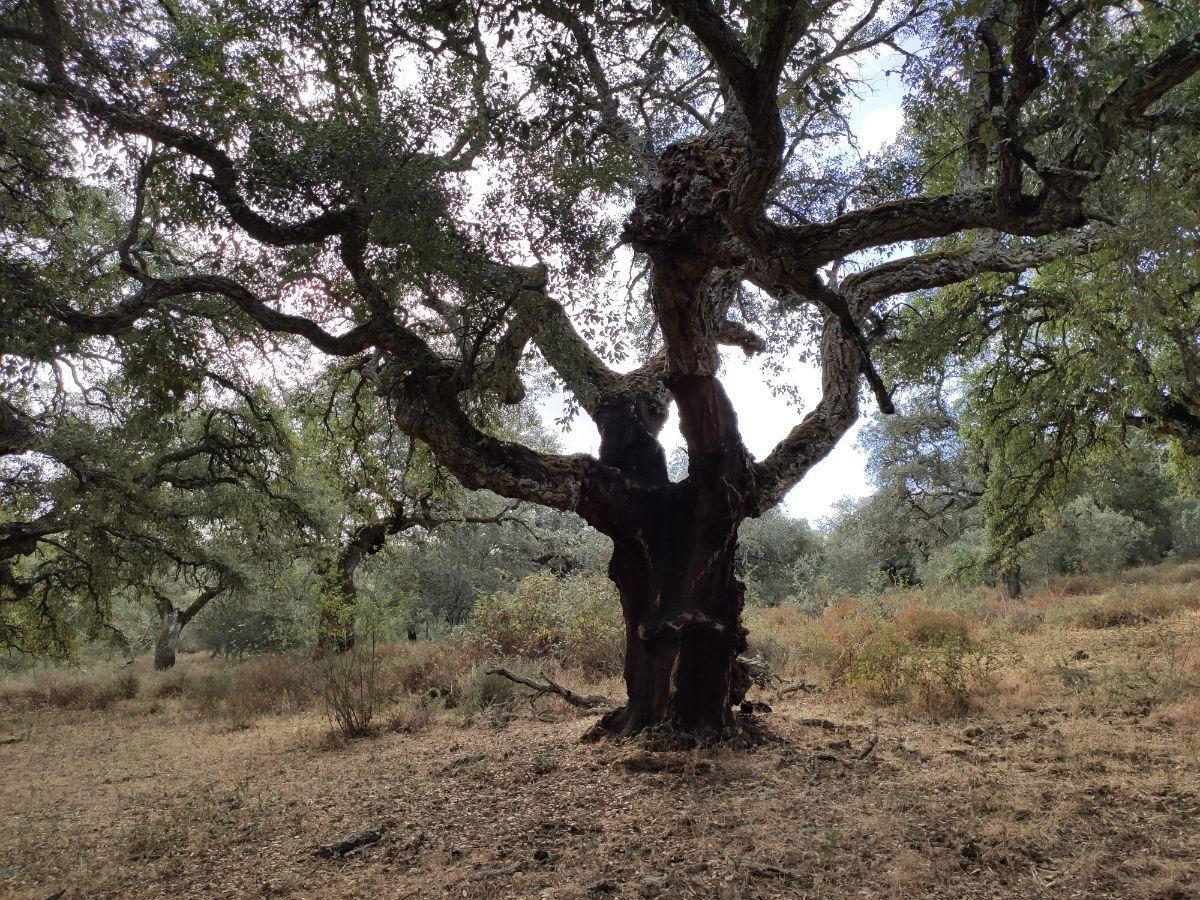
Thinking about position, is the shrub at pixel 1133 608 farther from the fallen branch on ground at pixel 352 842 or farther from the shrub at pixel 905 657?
the fallen branch on ground at pixel 352 842

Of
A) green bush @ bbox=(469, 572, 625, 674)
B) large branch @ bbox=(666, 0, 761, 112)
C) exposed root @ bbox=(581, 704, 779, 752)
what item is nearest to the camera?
large branch @ bbox=(666, 0, 761, 112)

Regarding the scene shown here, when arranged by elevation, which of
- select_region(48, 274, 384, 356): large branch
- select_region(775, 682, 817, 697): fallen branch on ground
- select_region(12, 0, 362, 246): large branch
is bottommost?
select_region(775, 682, 817, 697): fallen branch on ground

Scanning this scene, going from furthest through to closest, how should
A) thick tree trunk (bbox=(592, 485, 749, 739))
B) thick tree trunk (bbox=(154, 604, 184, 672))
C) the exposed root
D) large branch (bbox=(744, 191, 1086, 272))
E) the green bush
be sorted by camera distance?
thick tree trunk (bbox=(154, 604, 184, 672)) < the green bush < thick tree trunk (bbox=(592, 485, 749, 739)) < the exposed root < large branch (bbox=(744, 191, 1086, 272))

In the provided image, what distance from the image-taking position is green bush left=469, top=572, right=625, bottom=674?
445 inches

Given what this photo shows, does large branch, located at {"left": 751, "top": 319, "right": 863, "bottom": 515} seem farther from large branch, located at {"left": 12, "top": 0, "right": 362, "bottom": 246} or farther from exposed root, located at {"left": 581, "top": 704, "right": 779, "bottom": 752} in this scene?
large branch, located at {"left": 12, "top": 0, "right": 362, "bottom": 246}

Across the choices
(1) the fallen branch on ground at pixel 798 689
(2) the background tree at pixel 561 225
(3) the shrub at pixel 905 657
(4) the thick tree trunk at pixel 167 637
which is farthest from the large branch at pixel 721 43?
(4) the thick tree trunk at pixel 167 637

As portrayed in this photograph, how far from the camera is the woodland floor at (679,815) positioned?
11.2 ft

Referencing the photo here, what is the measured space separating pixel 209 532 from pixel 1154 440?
16583 millimetres

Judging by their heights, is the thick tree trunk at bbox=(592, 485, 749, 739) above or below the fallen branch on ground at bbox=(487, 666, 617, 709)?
above

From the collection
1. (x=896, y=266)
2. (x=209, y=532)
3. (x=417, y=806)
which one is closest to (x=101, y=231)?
(x=209, y=532)

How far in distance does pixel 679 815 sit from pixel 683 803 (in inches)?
8.5

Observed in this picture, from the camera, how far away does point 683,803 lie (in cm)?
448

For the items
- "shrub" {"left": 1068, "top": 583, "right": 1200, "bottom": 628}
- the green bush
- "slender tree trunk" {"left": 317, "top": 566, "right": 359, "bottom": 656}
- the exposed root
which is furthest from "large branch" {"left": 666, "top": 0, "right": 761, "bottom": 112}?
"shrub" {"left": 1068, "top": 583, "right": 1200, "bottom": 628}

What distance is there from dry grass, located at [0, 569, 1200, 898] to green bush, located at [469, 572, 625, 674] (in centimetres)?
274
